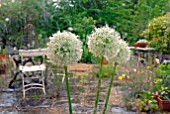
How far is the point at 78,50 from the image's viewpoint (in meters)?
1.84

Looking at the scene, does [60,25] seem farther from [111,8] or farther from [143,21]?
[143,21]

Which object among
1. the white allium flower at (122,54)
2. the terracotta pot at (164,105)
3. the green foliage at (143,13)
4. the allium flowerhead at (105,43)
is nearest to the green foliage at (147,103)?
the terracotta pot at (164,105)

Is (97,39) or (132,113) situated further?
(132,113)

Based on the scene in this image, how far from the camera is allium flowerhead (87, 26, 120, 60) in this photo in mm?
1808

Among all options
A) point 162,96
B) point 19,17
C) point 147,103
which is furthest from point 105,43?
point 19,17

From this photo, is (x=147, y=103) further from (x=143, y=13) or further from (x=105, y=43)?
(x=143, y=13)

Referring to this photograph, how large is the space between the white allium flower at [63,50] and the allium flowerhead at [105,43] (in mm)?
104

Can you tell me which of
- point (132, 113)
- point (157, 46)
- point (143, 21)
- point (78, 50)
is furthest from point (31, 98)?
point (143, 21)

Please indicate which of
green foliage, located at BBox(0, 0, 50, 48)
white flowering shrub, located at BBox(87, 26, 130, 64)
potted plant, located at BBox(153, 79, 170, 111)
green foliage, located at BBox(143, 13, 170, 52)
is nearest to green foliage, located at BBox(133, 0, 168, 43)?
green foliage, located at BBox(143, 13, 170, 52)

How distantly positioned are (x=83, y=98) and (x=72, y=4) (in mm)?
3023

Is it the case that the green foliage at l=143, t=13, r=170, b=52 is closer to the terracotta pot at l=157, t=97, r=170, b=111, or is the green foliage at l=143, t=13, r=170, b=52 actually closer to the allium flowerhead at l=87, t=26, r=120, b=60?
the terracotta pot at l=157, t=97, r=170, b=111

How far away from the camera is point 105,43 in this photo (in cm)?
181

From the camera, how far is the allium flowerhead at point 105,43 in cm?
181

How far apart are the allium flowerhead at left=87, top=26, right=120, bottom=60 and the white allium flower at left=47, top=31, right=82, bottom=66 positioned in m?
0.10
